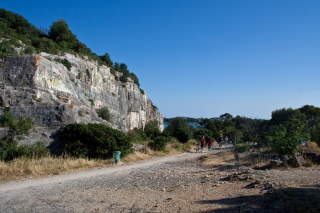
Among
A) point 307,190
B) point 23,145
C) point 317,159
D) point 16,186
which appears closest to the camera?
point 307,190

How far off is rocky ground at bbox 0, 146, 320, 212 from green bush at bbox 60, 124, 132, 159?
14.8 feet

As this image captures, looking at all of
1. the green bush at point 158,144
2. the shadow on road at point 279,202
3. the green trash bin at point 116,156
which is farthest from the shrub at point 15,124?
the shadow on road at point 279,202

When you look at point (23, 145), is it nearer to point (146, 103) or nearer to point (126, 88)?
point (126, 88)

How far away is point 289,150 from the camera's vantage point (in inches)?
379

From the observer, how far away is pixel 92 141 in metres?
13.4

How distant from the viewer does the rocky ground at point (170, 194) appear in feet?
15.4

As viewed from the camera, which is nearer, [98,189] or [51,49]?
[98,189]

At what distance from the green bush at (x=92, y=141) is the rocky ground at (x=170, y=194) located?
4500 millimetres

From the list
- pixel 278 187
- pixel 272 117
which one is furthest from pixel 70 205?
pixel 272 117

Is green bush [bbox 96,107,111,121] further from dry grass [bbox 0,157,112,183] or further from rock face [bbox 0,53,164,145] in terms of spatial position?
dry grass [bbox 0,157,112,183]

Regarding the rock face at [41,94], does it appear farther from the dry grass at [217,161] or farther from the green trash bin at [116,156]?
the dry grass at [217,161]

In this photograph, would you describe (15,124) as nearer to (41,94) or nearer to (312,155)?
(41,94)

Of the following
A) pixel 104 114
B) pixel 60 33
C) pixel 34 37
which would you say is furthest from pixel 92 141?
pixel 60 33

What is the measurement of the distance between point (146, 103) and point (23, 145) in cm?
3982
